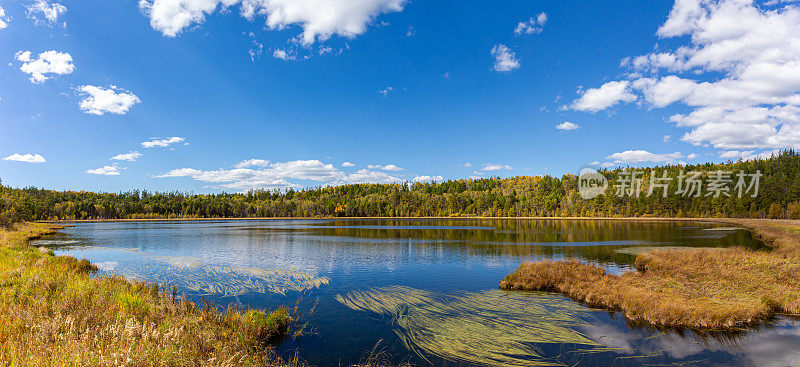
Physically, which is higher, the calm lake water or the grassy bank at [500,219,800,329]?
the grassy bank at [500,219,800,329]

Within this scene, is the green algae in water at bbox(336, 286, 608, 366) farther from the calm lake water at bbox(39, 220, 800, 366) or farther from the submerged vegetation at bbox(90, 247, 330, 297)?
the submerged vegetation at bbox(90, 247, 330, 297)

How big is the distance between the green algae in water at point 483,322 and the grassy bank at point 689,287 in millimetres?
2125

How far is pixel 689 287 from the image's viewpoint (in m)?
20.4

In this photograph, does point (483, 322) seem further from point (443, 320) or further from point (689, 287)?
point (689, 287)

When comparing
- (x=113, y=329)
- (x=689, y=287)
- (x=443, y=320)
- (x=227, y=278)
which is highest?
(x=113, y=329)

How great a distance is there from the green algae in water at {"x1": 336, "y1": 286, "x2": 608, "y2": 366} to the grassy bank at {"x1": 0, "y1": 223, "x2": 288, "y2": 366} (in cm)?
602

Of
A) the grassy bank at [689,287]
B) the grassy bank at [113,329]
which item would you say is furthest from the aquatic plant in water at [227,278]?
the grassy bank at [689,287]

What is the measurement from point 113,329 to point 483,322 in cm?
1391

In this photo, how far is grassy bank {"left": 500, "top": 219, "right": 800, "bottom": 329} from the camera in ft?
53.8

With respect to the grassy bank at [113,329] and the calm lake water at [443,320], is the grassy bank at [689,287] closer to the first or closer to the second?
the calm lake water at [443,320]

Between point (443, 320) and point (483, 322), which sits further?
point (443, 320)

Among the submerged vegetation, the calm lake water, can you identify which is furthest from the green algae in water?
the submerged vegetation

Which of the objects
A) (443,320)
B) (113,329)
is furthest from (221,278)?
(113,329)

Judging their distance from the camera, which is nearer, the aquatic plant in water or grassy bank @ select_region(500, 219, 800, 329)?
grassy bank @ select_region(500, 219, 800, 329)
